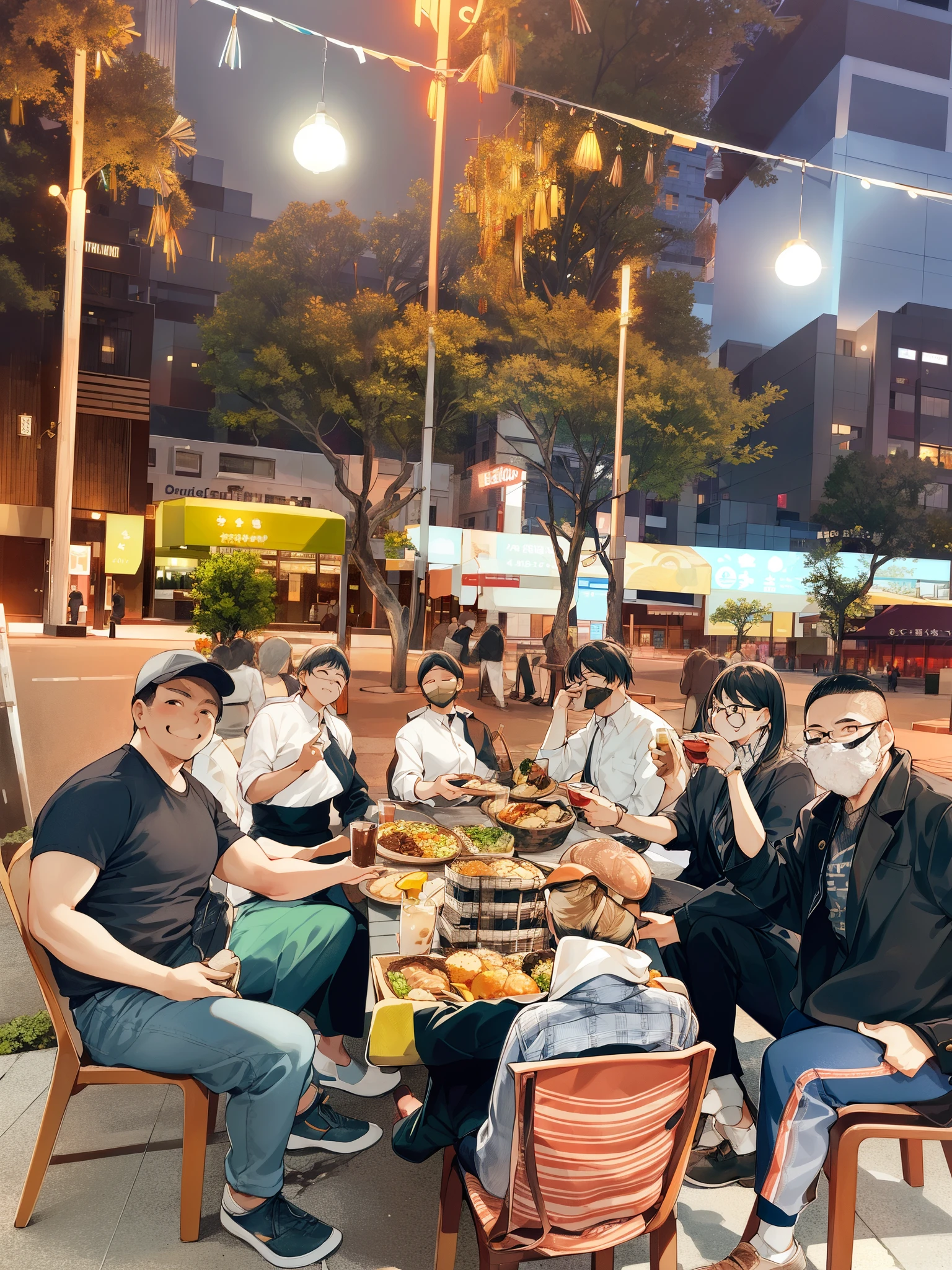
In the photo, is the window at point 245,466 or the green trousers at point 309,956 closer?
the green trousers at point 309,956

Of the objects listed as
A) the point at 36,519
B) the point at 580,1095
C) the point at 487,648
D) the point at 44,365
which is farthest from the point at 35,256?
the point at 580,1095

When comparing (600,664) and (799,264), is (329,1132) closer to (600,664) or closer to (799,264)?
(600,664)

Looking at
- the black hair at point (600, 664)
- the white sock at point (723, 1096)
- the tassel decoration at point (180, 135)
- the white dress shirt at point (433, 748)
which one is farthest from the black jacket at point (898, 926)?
the tassel decoration at point (180, 135)

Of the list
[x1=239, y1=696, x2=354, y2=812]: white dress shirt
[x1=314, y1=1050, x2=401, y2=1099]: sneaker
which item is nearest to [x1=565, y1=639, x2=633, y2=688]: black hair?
[x1=239, y1=696, x2=354, y2=812]: white dress shirt

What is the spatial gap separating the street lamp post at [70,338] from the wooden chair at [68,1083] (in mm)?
5281

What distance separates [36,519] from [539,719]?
46.6 ft

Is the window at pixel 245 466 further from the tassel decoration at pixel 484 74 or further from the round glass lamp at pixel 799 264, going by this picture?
the round glass lamp at pixel 799 264

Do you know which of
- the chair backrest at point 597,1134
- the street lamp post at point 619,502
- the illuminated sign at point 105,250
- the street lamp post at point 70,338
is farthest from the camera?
the illuminated sign at point 105,250

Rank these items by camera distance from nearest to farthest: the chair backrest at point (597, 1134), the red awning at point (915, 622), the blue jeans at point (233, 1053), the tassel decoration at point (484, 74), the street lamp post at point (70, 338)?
the chair backrest at point (597, 1134) < the blue jeans at point (233, 1053) < the street lamp post at point (70, 338) < the tassel decoration at point (484, 74) < the red awning at point (915, 622)

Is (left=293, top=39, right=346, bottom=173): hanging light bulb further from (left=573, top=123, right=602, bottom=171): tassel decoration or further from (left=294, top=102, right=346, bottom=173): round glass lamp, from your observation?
(left=573, top=123, right=602, bottom=171): tassel decoration

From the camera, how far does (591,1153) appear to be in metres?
1.62

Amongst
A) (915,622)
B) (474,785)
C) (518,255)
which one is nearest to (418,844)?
(474,785)

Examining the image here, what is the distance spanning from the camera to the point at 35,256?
17.3 metres

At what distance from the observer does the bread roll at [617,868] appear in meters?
1.71
